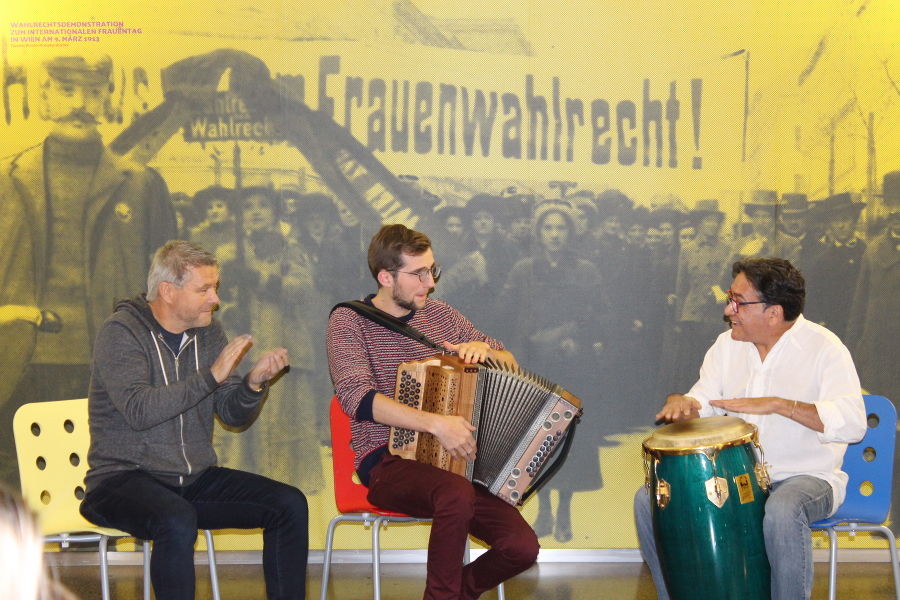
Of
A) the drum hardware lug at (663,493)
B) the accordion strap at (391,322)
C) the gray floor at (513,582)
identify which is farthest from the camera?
the gray floor at (513,582)

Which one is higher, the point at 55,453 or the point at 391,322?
the point at 391,322

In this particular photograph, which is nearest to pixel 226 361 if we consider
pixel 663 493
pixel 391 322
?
pixel 391 322

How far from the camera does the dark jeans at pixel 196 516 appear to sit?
2.85 m

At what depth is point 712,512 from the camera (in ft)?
9.49

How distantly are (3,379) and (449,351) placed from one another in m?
2.40

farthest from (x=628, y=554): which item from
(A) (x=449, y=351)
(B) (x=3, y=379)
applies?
(B) (x=3, y=379)

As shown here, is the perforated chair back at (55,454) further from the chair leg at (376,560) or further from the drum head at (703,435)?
the drum head at (703,435)

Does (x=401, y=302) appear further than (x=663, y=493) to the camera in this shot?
Yes

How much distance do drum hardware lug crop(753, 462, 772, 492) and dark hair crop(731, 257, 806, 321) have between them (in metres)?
0.62

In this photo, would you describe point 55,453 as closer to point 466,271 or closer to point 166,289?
point 166,289

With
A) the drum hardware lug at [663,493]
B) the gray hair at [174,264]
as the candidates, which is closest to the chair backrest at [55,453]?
the gray hair at [174,264]

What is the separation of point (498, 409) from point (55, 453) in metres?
1.63

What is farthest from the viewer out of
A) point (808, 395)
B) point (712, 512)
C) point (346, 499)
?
point (346, 499)

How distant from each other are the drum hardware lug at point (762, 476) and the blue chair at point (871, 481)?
26cm
